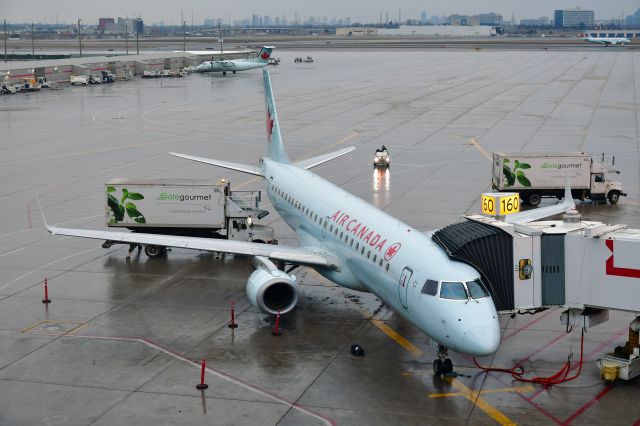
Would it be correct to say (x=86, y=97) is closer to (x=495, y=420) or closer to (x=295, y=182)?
(x=295, y=182)

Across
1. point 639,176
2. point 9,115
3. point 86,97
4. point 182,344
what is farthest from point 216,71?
point 182,344

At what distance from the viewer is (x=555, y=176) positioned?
56.2 m

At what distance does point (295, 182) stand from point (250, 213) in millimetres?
4204

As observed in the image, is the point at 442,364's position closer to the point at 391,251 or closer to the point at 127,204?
the point at 391,251

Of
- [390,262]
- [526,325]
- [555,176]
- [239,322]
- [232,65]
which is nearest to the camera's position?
[390,262]

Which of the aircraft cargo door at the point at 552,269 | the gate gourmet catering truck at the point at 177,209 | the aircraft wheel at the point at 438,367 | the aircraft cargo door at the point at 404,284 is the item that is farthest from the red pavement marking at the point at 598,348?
the gate gourmet catering truck at the point at 177,209

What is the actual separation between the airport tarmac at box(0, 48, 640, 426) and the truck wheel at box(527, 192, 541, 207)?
2.89 meters

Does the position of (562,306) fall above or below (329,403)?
above

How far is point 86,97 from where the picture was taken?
128125mm

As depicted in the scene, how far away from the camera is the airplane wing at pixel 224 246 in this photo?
34.9 meters

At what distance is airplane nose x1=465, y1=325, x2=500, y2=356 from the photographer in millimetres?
25797

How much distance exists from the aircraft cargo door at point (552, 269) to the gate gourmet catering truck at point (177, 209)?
18546mm

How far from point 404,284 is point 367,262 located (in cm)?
319

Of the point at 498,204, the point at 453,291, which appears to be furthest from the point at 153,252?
the point at 453,291
